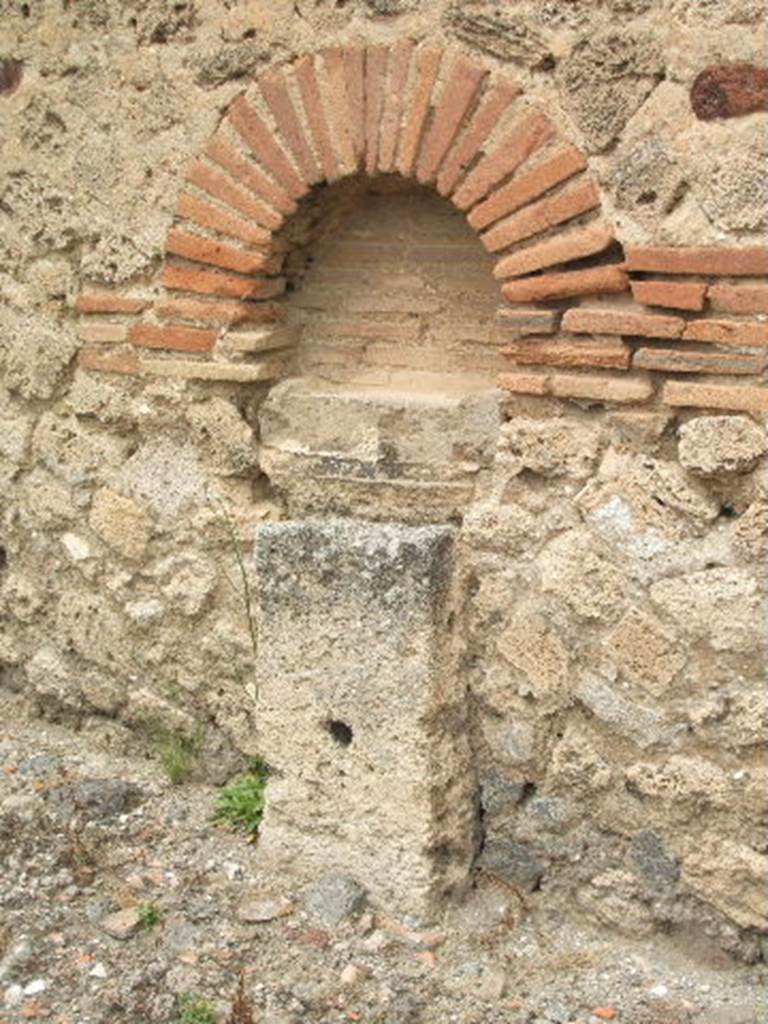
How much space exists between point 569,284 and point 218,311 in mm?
1073

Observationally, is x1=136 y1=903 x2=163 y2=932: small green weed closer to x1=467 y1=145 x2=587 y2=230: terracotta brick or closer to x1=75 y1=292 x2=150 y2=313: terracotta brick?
x1=75 y1=292 x2=150 y2=313: terracotta brick

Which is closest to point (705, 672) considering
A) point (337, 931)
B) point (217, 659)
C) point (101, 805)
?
point (337, 931)

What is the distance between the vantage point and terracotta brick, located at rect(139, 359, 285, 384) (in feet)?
12.5

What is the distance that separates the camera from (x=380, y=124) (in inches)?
135

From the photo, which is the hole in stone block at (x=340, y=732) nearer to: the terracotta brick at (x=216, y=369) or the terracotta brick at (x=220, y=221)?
the terracotta brick at (x=216, y=369)

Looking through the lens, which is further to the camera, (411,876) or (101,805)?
(101,805)

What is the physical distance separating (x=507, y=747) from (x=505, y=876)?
1.28ft

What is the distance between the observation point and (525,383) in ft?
11.1

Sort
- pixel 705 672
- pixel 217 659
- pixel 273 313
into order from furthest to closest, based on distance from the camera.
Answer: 1. pixel 217 659
2. pixel 273 313
3. pixel 705 672

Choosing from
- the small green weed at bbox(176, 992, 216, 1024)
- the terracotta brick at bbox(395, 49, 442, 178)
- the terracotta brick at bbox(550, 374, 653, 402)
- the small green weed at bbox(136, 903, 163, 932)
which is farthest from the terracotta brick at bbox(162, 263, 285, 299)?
the small green weed at bbox(176, 992, 216, 1024)

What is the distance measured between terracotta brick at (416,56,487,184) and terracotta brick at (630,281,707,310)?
612 millimetres

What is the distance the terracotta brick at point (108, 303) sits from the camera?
394 cm

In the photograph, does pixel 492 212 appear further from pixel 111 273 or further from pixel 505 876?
pixel 505 876

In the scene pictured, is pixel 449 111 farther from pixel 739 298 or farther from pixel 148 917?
pixel 148 917
